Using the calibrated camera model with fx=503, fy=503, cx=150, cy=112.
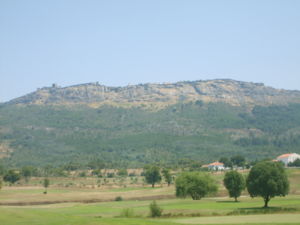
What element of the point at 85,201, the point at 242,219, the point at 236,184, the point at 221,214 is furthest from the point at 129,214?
the point at 85,201

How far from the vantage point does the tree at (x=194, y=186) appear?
11281 centimetres

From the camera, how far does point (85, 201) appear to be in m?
117

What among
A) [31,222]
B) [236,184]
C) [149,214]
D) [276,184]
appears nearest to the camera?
[31,222]

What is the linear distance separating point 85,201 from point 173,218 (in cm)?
5010

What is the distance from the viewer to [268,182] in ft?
274

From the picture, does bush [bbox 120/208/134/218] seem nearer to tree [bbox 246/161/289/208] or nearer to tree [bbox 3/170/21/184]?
tree [bbox 246/161/289/208]

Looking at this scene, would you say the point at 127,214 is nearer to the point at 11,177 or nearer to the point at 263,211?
the point at 263,211

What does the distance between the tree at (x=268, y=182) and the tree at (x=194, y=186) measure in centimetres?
2767

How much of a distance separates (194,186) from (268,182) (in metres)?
32.1

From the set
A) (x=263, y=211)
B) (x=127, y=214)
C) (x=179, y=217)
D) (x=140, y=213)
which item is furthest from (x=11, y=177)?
(x=263, y=211)

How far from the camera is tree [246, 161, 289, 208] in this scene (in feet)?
275

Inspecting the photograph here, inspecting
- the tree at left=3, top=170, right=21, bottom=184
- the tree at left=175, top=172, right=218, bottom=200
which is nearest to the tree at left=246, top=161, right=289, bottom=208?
the tree at left=175, top=172, right=218, bottom=200

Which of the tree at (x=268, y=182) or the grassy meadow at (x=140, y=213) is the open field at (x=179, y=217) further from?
the tree at (x=268, y=182)

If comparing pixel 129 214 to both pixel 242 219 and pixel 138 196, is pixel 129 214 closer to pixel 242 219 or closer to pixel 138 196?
pixel 242 219
